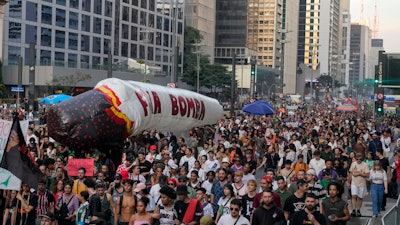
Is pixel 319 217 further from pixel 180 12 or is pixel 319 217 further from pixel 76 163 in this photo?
pixel 180 12

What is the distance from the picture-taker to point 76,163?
14734 mm

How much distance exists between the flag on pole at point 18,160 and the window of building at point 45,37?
65908mm

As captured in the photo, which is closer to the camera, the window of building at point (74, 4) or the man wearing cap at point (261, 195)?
the man wearing cap at point (261, 195)

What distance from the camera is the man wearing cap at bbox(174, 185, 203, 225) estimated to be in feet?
33.7

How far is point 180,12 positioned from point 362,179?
301 ft

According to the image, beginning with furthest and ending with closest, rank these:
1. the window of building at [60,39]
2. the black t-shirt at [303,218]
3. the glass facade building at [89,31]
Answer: the window of building at [60,39] < the glass facade building at [89,31] < the black t-shirt at [303,218]

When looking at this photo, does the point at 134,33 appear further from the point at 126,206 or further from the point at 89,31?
the point at 126,206

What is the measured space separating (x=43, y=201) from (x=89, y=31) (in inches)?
2865

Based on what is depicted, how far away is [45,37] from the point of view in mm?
76062

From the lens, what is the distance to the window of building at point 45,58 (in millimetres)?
72000

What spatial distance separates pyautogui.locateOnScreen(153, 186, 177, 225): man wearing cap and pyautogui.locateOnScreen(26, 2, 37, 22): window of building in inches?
2558

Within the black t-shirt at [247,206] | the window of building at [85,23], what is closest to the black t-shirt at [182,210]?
the black t-shirt at [247,206]

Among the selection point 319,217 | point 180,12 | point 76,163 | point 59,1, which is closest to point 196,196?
point 319,217

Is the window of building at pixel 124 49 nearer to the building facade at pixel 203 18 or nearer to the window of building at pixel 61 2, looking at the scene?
the window of building at pixel 61 2
